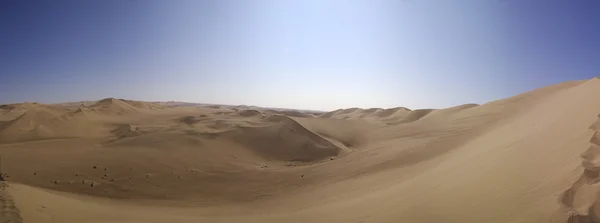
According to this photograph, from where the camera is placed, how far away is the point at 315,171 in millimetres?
15422

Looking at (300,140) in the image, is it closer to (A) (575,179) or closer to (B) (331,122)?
(B) (331,122)

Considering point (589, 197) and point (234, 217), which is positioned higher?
point (589, 197)

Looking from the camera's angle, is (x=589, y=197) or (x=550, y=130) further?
(x=550, y=130)

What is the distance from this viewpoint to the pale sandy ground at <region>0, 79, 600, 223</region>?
654 cm

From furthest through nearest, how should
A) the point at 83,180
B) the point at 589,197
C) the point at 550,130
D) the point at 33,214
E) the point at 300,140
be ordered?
the point at 300,140 → the point at 83,180 → the point at 550,130 → the point at 33,214 → the point at 589,197

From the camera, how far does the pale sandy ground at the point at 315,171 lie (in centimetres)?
654

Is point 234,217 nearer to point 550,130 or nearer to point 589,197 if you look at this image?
point 589,197

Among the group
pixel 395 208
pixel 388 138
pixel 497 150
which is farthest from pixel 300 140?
pixel 395 208

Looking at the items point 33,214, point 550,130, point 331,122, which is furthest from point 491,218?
point 331,122

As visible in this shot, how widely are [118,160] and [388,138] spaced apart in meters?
14.7

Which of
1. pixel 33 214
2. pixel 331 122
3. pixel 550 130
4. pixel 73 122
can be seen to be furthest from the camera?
pixel 331 122

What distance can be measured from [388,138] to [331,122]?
9696 mm

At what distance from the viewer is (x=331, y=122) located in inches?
1262

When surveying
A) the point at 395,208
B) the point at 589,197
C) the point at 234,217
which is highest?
the point at 589,197
